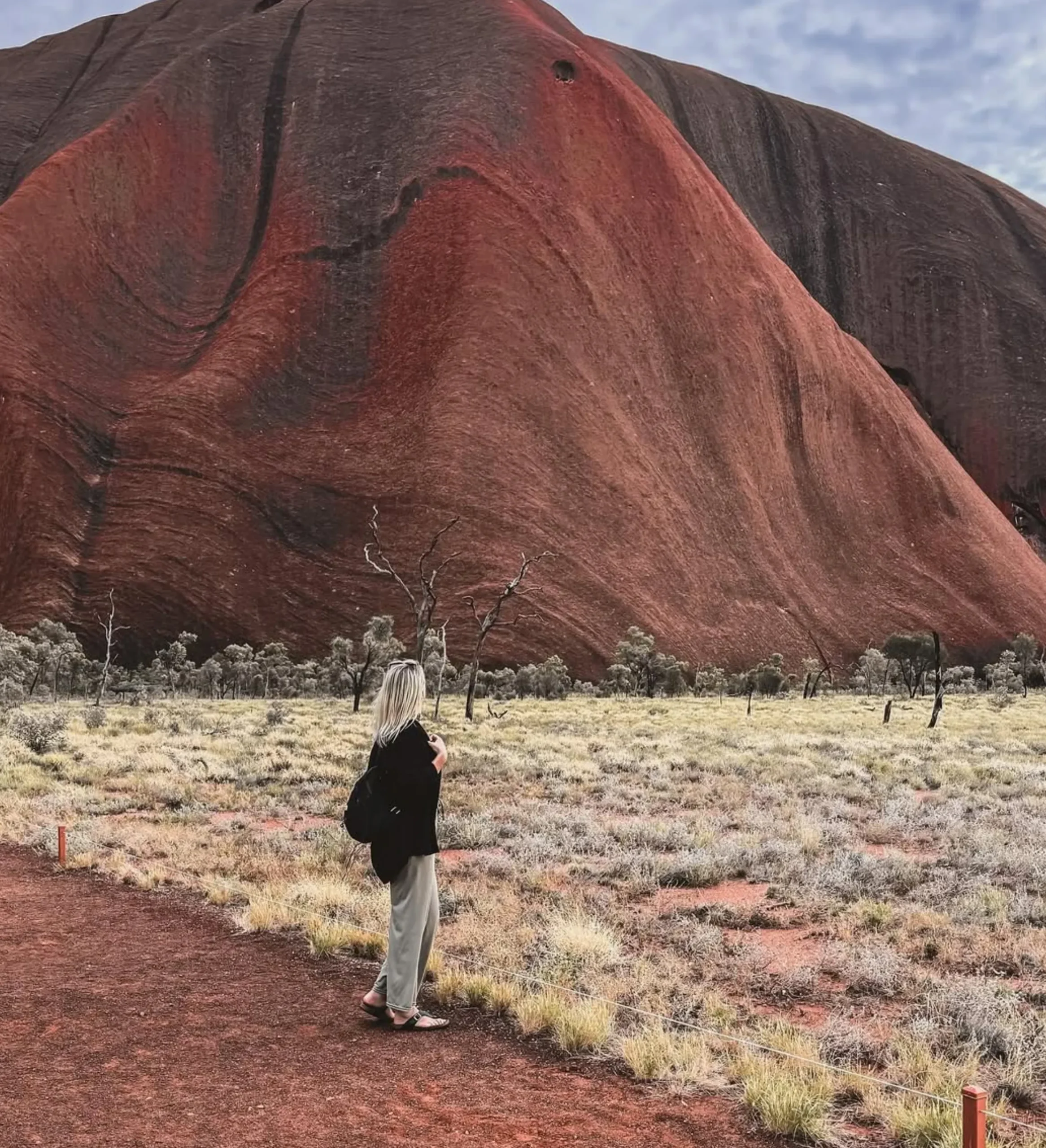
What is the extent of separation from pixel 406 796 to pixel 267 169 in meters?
55.7

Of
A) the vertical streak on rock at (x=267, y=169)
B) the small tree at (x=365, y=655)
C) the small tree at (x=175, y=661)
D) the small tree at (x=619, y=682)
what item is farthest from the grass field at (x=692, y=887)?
the vertical streak on rock at (x=267, y=169)

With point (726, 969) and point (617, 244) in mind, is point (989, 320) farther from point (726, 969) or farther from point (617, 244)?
point (726, 969)

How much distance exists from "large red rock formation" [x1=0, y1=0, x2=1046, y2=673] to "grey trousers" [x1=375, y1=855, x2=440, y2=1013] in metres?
35.9

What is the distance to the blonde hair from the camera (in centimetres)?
523

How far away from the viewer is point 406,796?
5.21 metres

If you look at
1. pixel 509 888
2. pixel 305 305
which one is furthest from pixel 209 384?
pixel 509 888

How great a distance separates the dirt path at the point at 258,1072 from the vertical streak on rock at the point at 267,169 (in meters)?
44.8

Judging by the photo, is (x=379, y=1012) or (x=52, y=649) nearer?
(x=379, y=1012)

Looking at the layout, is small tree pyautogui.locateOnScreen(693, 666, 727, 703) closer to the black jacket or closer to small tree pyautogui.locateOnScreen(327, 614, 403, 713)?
small tree pyautogui.locateOnScreen(327, 614, 403, 713)

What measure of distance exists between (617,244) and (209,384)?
20365 millimetres

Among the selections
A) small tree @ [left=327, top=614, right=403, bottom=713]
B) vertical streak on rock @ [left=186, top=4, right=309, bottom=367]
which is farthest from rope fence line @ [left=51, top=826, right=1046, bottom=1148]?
vertical streak on rock @ [left=186, top=4, right=309, bottom=367]

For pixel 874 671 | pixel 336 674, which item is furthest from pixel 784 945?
pixel 874 671

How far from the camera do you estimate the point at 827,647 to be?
47.7 metres

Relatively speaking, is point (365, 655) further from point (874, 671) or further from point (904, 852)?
point (904, 852)
